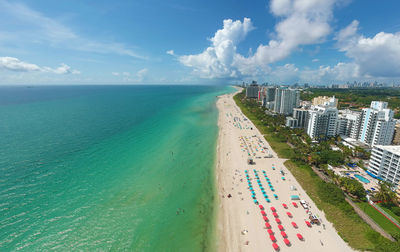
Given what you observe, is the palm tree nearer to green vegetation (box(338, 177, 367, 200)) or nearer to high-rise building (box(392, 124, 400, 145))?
green vegetation (box(338, 177, 367, 200))

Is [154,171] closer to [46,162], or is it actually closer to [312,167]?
[46,162]

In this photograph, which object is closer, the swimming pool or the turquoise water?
the turquoise water

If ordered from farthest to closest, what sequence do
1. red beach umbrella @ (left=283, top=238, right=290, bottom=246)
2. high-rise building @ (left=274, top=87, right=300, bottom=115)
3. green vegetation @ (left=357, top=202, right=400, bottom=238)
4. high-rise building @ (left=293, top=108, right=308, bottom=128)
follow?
high-rise building @ (left=274, top=87, right=300, bottom=115)
high-rise building @ (left=293, top=108, right=308, bottom=128)
green vegetation @ (left=357, top=202, right=400, bottom=238)
red beach umbrella @ (left=283, top=238, right=290, bottom=246)

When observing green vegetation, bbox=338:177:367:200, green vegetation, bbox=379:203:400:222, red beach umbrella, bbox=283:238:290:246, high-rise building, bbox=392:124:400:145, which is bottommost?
red beach umbrella, bbox=283:238:290:246

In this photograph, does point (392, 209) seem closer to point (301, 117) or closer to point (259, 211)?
point (259, 211)

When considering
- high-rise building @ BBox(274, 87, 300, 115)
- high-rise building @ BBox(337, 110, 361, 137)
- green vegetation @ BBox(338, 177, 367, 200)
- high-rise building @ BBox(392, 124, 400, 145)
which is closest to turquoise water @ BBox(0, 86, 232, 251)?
green vegetation @ BBox(338, 177, 367, 200)

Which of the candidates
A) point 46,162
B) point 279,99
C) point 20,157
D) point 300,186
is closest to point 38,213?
point 46,162
